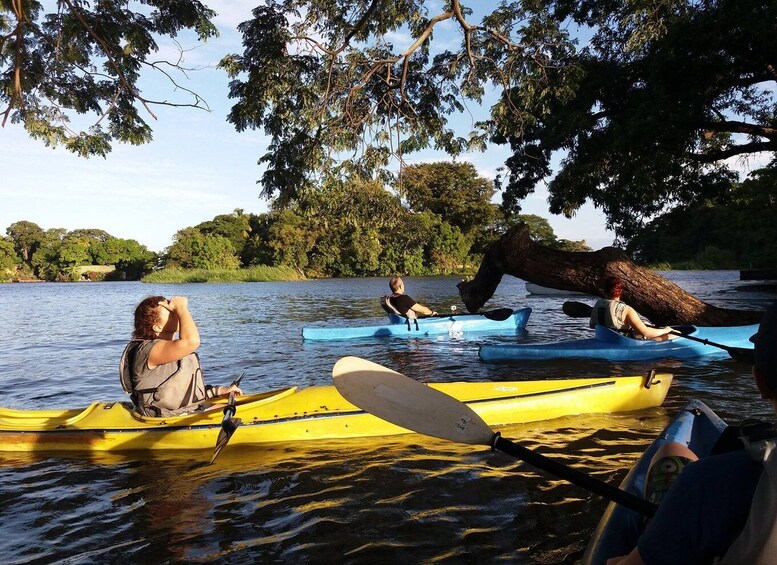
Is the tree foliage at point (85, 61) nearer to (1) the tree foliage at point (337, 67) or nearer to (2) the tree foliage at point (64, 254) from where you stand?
(1) the tree foliage at point (337, 67)

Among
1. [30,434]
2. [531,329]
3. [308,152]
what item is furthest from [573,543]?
[531,329]

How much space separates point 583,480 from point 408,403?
34.4 inches

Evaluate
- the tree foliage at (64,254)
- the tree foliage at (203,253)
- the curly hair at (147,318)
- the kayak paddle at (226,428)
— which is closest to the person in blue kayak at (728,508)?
the kayak paddle at (226,428)

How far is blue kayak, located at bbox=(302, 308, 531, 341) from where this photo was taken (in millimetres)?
12680

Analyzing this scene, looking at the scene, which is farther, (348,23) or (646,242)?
(646,242)

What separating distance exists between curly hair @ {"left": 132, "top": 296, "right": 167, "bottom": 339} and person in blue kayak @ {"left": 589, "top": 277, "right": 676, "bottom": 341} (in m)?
6.53

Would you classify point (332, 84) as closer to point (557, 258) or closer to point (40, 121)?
point (40, 121)

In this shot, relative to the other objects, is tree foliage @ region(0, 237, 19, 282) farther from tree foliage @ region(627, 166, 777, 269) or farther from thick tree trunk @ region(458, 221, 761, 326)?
thick tree trunk @ region(458, 221, 761, 326)

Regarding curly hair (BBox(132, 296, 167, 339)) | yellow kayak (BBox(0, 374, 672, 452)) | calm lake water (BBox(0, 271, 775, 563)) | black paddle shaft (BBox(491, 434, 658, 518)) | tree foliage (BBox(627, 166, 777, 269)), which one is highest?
tree foliage (BBox(627, 166, 777, 269))

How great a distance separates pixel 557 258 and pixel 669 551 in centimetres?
999

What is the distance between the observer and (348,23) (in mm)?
8172

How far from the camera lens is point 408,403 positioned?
9.07ft

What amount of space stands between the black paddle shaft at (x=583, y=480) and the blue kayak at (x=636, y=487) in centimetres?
21

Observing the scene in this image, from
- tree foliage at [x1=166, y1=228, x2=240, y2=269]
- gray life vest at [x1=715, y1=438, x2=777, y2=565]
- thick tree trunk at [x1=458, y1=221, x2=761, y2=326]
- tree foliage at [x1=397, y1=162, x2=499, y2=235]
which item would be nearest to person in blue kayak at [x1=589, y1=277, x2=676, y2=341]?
thick tree trunk at [x1=458, y1=221, x2=761, y2=326]
